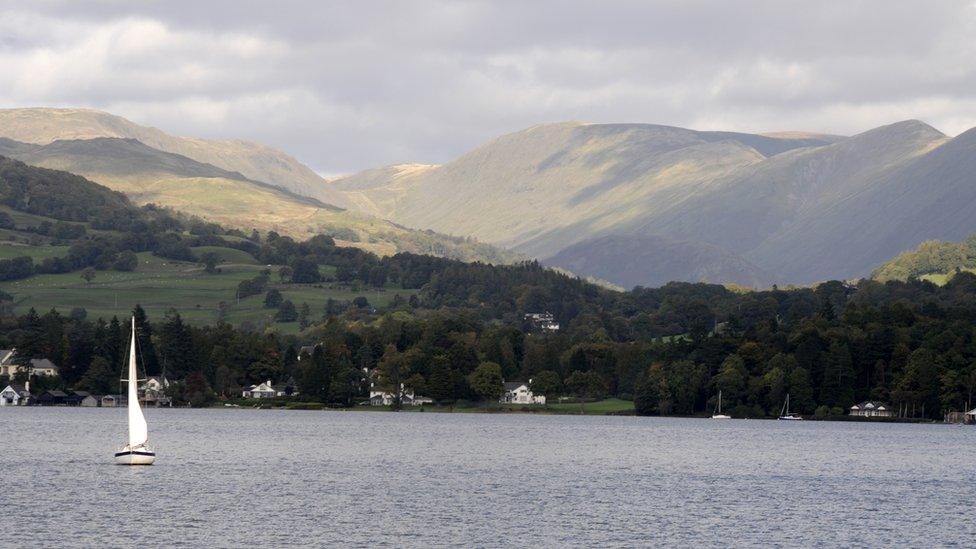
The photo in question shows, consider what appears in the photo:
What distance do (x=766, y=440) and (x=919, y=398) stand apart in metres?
46.2

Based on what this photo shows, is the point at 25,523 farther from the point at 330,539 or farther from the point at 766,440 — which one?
the point at 766,440

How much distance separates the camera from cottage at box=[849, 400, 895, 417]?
190 m

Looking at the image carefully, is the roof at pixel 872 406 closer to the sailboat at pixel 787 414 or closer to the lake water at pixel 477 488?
the sailboat at pixel 787 414

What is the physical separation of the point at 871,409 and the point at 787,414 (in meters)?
11.2

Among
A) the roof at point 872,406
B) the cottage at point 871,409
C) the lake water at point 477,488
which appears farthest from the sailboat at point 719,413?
the lake water at point 477,488

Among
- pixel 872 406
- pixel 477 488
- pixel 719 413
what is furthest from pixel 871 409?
pixel 477 488

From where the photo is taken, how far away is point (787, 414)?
189875mm

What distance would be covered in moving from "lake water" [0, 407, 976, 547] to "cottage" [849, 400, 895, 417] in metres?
32.6

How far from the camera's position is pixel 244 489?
87.4 m

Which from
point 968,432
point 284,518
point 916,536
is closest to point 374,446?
point 284,518

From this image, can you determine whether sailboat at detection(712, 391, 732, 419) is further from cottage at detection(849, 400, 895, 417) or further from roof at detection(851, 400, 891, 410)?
roof at detection(851, 400, 891, 410)

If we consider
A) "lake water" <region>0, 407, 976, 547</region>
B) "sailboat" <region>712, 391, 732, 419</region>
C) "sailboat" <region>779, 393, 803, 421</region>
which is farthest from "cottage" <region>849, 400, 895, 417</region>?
"lake water" <region>0, 407, 976, 547</region>

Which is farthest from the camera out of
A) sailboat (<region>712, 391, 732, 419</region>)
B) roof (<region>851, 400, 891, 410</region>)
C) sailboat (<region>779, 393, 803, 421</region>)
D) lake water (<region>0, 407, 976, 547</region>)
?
sailboat (<region>712, 391, 732, 419</region>)

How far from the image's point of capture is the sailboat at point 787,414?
18912 cm
